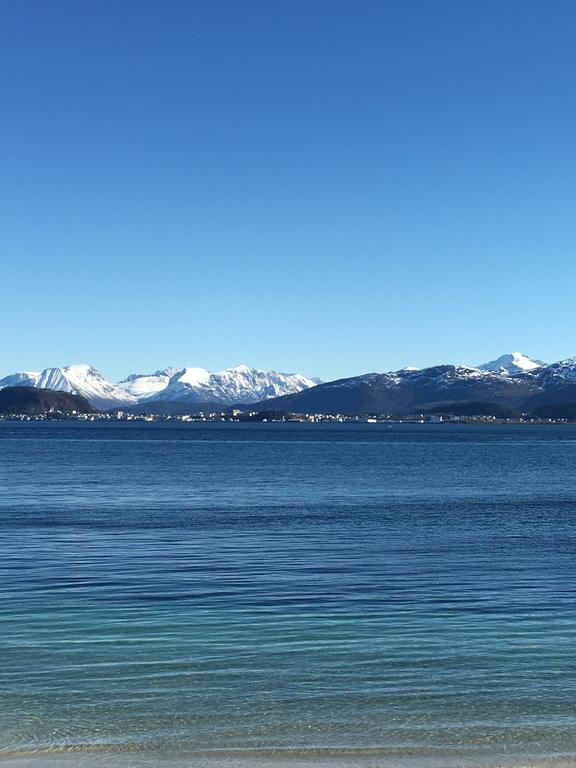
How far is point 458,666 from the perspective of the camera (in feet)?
62.6

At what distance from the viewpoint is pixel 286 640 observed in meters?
21.3

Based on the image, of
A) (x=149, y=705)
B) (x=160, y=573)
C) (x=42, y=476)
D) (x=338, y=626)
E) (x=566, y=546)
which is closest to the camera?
Answer: (x=149, y=705)

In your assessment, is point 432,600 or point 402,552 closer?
point 432,600

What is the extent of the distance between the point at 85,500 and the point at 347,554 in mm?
27554

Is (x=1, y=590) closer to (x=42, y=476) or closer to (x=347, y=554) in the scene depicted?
(x=347, y=554)

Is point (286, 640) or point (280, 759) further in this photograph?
point (286, 640)

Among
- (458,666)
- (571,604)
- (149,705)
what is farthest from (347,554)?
(149,705)

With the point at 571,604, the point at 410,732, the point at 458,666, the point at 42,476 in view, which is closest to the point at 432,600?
the point at 571,604

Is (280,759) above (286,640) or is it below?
below

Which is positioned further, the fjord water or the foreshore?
the fjord water

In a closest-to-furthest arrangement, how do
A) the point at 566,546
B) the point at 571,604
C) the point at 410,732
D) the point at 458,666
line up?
the point at 410,732 < the point at 458,666 < the point at 571,604 < the point at 566,546

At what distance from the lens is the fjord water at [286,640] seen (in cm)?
1477

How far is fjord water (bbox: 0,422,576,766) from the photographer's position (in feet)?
48.4

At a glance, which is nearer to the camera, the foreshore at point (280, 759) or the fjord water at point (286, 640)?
the foreshore at point (280, 759)
